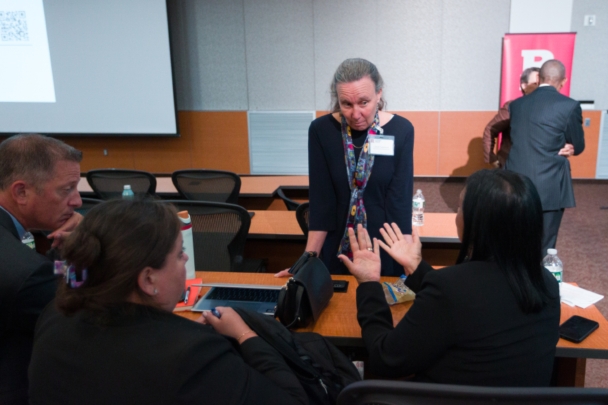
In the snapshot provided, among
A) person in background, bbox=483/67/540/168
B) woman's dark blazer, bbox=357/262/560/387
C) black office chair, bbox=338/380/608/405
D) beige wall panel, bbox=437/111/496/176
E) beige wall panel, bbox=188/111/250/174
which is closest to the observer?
black office chair, bbox=338/380/608/405

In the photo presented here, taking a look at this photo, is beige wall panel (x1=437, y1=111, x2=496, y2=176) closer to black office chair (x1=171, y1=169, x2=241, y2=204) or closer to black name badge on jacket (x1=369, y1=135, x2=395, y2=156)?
black office chair (x1=171, y1=169, x2=241, y2=204)

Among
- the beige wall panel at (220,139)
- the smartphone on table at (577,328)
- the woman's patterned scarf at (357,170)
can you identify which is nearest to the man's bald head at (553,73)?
the woman's patterned scarf at (357,170)

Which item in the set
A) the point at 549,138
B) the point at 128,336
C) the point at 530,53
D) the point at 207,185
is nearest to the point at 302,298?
the point at 128,336

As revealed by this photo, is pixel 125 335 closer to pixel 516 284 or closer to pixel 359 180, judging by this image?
pixel 516 284

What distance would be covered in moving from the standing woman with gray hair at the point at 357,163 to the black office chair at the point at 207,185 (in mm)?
1532

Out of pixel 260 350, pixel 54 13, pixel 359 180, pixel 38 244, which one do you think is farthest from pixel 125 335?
pixel 54 13

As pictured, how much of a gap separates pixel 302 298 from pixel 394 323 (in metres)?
0.33

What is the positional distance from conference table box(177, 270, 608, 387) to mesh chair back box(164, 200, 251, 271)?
0.46m

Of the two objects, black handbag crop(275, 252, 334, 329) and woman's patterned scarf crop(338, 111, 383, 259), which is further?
woman's patterned scarf crop(338, 111, 383, 259)

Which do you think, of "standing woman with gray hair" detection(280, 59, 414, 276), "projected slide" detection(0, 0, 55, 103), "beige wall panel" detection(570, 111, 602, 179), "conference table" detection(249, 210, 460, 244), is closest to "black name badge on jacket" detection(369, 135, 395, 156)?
"standing woman with gray hair" detection(280, 59, 414, 276)

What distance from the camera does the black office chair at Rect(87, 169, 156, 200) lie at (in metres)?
3.56

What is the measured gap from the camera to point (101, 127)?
643 cm

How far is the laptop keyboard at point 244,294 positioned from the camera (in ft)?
5.60

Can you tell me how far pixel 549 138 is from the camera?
3.16 meters
